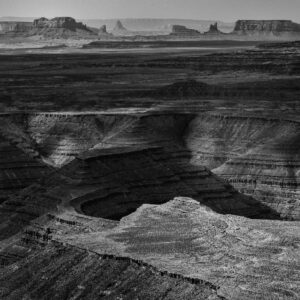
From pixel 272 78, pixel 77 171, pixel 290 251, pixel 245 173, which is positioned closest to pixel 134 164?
pixel 77 171

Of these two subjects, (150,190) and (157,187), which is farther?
(157,187)

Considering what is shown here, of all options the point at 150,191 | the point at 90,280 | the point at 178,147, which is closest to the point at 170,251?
the point at 90,280

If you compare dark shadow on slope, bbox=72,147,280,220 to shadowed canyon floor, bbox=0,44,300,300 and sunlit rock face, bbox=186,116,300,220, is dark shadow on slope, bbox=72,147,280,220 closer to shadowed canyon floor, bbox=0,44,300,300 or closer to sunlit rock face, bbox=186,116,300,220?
shadowed canyon floor, bbox=0,44,300,300

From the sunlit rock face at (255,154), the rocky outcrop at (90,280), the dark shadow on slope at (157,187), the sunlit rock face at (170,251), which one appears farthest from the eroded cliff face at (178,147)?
the rocky outcrop at (90,280)

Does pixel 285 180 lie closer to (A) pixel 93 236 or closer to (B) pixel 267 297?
(A) pixel 93 236

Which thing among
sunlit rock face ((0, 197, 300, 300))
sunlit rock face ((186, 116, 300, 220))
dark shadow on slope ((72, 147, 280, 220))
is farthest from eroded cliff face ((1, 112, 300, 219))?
sunlit rock face ((0, 197, 300, 300))

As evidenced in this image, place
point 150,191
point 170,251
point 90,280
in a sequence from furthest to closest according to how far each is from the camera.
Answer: point 150,191 → point 170,251 → point 90,280

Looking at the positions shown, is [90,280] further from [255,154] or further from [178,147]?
[255,154]
